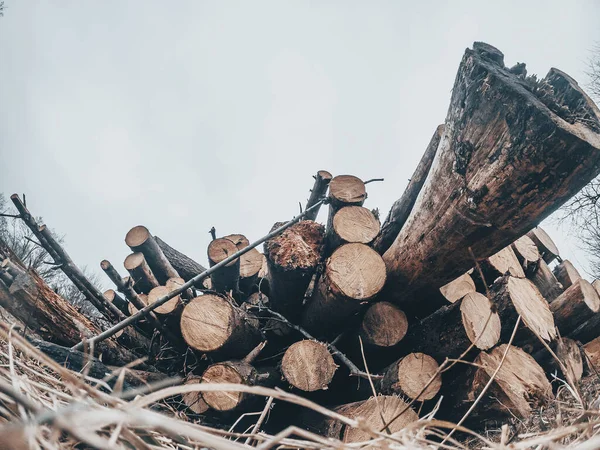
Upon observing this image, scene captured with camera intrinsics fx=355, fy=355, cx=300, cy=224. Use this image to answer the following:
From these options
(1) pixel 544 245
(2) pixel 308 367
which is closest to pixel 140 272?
(2) pixel 308 367

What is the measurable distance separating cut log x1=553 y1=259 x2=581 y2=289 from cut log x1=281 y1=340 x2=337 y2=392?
2.61m

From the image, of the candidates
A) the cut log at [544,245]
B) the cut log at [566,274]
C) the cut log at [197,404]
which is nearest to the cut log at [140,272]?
A: the cut log at [197,404]

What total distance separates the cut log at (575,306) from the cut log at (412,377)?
1.24m

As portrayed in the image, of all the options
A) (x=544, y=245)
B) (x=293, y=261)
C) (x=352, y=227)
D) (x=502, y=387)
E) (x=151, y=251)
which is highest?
(x=151, y=251)

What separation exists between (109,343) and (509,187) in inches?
98.5

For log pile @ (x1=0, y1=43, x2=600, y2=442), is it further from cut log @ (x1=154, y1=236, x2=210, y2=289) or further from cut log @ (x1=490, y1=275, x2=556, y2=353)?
cut log @ (x1=154, y1=236, x2=210, y2=289)

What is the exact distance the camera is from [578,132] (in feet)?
4.22

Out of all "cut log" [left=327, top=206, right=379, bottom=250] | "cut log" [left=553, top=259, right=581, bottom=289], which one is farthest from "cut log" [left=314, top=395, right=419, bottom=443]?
"cut log" [left=553, top=259, right=581, bottom=289]

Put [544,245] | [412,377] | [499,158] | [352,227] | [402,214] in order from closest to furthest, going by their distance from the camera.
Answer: [499,158]
[412,377]
[352,227]
[402,214]
[544,245]

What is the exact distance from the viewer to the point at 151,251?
3.25 metres

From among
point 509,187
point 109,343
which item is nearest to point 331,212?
point 509,187

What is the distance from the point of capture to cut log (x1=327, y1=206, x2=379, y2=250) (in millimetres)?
2279

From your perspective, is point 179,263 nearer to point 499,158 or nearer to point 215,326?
point 215,326

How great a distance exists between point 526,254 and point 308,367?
2231mm
